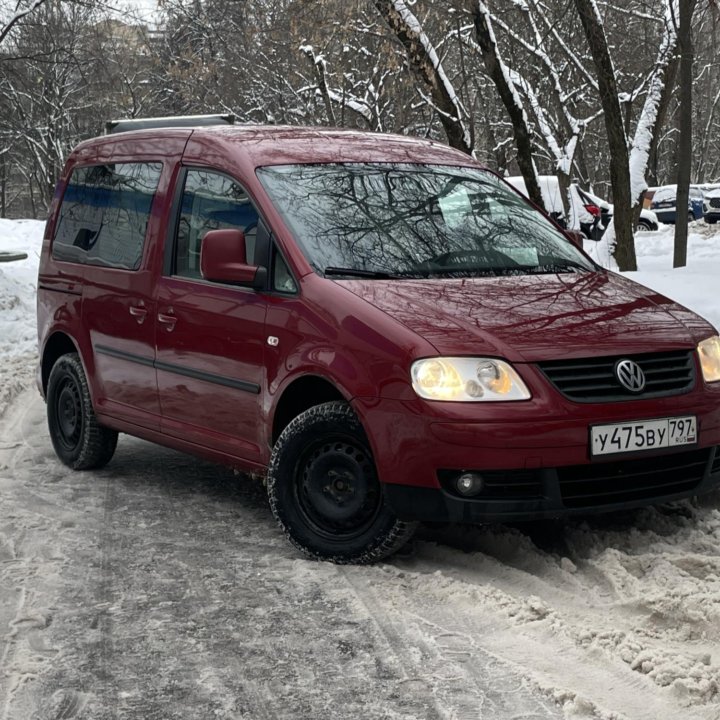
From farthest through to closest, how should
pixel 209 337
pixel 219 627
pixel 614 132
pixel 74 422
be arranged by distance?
1. pixel 614 132
2. pixel 74 422
3. pixel 209 337
4. pixel 219 627

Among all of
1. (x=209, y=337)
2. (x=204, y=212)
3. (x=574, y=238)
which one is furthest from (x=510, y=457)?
(x=204, y=212)

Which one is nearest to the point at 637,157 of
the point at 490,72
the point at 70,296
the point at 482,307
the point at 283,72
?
the point at 490,72

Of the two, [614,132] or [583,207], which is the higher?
[614,132]

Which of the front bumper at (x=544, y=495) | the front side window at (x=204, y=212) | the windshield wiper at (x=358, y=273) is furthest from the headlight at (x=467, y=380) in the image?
the front side window at (x=204, y=212)

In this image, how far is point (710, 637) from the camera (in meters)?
4.26

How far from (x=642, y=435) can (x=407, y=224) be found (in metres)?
1.51

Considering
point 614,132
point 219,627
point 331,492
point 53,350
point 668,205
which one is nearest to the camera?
point 219,627

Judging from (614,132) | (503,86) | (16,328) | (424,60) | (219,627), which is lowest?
(16,328)

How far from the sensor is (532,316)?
5.19 m

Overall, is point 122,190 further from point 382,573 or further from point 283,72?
point 283,72

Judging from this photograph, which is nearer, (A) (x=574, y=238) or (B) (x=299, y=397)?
(B) (x=299, y=397)

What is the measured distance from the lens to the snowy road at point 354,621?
12.6 feet

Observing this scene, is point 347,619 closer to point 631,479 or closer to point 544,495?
point 544,495

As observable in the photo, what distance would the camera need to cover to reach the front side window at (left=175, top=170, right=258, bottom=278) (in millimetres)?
6059
